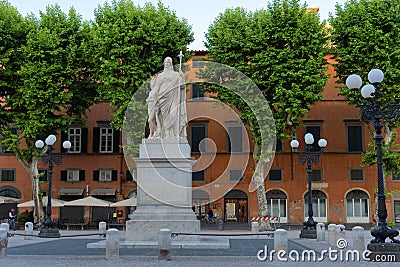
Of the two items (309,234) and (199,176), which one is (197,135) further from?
(309,234)

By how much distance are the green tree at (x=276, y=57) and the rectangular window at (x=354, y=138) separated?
26.1 ft

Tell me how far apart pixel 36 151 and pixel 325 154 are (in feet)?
66.8

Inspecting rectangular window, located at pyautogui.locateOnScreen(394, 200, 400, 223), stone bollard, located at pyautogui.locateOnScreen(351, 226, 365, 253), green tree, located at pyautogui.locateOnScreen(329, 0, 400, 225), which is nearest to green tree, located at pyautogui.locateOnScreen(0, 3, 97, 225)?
green tree, located at pyautogui.locateOnScreen(329, 0, 400, 225)

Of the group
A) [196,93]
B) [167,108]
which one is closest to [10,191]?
[196,93]

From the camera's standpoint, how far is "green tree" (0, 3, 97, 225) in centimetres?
3080

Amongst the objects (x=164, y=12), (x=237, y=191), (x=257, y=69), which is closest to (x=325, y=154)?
(x=237, y=191)

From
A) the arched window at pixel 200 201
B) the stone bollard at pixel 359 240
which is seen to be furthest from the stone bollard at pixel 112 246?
the arched window at pixel 200 201

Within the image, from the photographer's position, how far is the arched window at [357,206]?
121 ft

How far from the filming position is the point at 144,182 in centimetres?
1628

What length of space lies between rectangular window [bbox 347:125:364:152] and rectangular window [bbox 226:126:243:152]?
26.1ft

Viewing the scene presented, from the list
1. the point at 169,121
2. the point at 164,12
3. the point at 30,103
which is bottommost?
the point at 169,121

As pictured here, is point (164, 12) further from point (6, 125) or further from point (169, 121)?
point (169, 121)

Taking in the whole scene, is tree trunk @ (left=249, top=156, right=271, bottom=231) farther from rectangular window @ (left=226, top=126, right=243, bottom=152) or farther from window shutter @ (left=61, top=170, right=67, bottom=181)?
window shutter @ (left=61, top=170, right=67, bottom=181)

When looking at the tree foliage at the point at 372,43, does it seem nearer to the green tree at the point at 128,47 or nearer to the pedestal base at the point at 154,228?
the green tree at the point at 128,47
